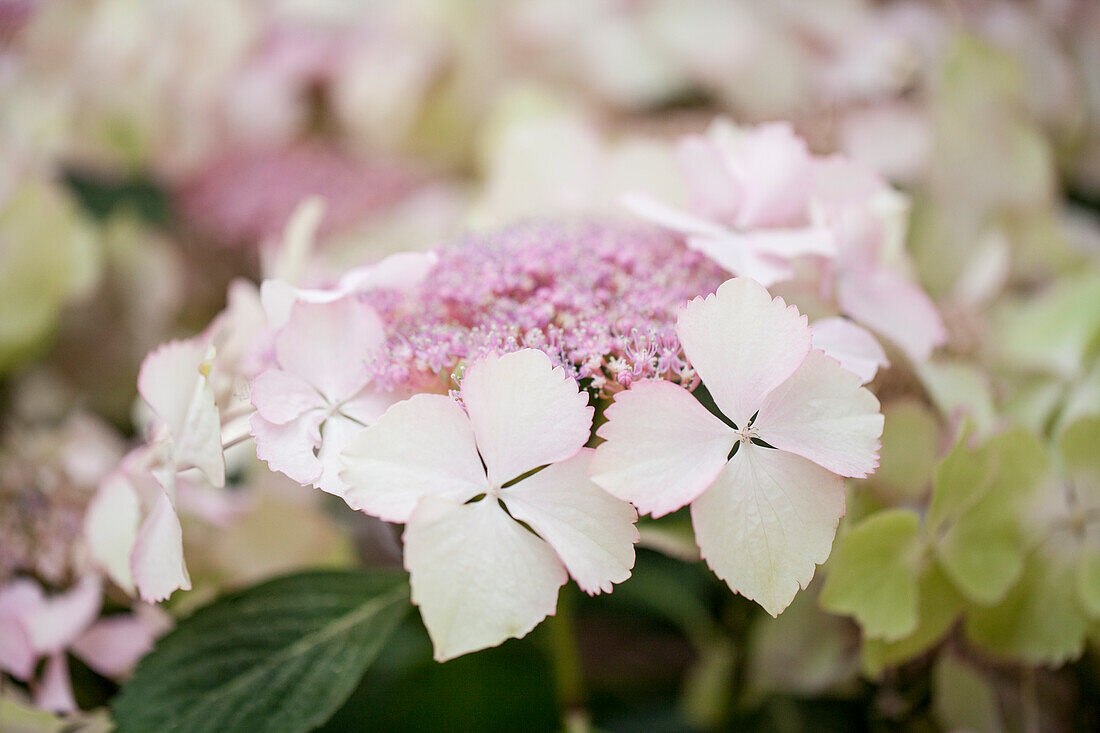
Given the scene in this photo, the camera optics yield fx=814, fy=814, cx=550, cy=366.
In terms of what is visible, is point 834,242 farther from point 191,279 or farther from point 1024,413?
point 191,279

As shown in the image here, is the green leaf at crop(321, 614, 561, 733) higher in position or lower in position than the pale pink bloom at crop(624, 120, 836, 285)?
lower

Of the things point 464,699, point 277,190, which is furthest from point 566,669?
point 277,190

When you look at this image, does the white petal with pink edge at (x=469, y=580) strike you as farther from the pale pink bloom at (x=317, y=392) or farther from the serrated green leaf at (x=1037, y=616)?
the serrated green leaf at (x=1037, y=616)

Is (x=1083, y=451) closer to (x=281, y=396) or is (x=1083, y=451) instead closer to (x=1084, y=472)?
(x=1084, y=472)

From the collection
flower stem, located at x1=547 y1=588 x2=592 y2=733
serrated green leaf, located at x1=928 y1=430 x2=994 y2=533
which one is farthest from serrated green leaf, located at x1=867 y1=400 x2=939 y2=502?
flower stem, located at x1=547 y1=588 x2=592 y2=733

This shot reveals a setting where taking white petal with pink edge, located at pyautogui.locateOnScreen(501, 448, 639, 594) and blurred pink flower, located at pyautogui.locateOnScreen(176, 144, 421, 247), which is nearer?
white petal with pink edge, located at pyautogui.locateOnScreen(501, 448, 639, 594)

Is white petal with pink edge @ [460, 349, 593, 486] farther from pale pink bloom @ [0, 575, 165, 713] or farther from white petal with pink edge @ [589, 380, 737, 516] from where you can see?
pale pink bloom @ [0, 575, 165, 713]

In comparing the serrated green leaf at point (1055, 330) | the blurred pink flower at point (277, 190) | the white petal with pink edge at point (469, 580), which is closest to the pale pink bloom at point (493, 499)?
the white petal with pink edge at point (469, 580)

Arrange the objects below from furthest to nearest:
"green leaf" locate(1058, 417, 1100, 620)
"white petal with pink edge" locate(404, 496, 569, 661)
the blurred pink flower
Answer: the blurred pink flower
"green leaf" locate(1058, 417, 1100, 620)
"white petal with pink edge" locate(404, 496, 569, 661)

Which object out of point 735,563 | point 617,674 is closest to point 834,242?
point 735,563
